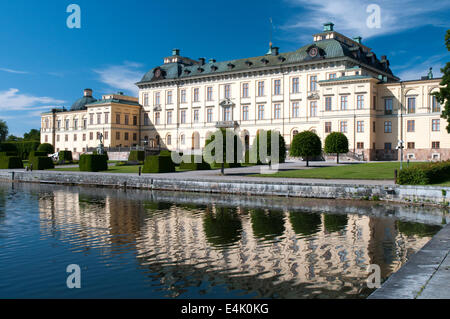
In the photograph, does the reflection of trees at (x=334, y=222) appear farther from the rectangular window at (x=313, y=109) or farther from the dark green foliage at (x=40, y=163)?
the rectangular window at (x=313, y=109)

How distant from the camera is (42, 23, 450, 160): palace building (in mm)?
43312

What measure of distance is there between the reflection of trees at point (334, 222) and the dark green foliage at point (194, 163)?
20196 millimetres

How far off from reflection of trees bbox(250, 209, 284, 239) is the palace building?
30.4 metres

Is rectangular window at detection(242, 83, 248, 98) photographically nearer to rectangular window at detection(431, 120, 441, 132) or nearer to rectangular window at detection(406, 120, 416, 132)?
rectangular window at detection(406, 120, 416, 132)

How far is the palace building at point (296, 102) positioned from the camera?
43312 mm

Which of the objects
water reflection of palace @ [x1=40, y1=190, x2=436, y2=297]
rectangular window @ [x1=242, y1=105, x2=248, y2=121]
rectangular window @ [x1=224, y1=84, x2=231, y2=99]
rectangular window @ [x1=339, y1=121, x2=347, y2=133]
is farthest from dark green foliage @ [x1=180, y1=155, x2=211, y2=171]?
rectangular window @ [x1=224, y1=84, x2=231, y2=99]

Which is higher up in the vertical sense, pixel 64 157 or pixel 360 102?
pixel 360 102

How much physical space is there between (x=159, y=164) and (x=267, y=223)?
1936 cm

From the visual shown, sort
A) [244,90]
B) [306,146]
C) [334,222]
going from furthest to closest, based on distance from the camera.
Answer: [244,90]
[306,146]
[334,222]

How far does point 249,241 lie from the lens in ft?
36.7

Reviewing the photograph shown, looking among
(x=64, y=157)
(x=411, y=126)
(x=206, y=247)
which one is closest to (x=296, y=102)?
(x=411, y=126)

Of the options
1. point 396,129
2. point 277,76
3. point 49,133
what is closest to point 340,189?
point 396,129

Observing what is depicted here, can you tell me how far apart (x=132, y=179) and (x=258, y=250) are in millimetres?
17998

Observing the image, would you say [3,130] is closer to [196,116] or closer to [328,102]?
[196,116]
